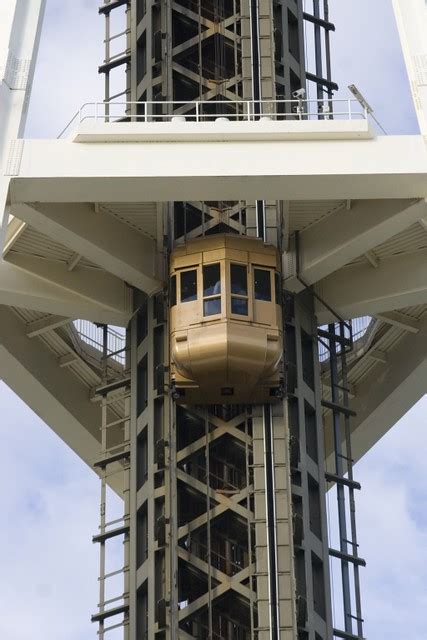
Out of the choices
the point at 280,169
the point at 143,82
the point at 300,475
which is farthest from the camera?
the point at 143,82

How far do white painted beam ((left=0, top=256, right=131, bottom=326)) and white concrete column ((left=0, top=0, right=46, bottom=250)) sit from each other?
422 cm

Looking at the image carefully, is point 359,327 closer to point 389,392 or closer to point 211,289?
point 389,392

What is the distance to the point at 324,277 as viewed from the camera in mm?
52281

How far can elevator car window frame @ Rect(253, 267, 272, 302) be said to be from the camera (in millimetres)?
49094

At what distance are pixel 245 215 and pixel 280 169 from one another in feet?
17.5

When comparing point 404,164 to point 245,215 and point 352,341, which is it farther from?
point 352,341

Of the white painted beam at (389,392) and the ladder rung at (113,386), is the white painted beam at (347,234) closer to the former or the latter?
the ladder rung at (113,386)

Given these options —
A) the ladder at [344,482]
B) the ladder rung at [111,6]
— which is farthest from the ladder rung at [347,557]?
the ladder rung at [111,6]

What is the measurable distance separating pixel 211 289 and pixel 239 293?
0.65 metres

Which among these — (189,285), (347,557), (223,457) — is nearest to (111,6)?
(189,285)

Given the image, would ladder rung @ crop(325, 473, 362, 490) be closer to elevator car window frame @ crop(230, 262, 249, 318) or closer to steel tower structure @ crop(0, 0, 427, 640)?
steel tower structure @ crop(0, 0, 427, 640)

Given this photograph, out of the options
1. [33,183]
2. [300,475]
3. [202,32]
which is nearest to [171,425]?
[300,475]

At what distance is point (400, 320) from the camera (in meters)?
55.3

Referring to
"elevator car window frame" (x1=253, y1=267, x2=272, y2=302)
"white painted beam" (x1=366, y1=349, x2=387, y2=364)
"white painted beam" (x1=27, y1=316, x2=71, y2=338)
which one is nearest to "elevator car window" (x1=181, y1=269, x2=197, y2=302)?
"elevator car window frame" (x1=253, y1=267, x2=272, y2=302)
